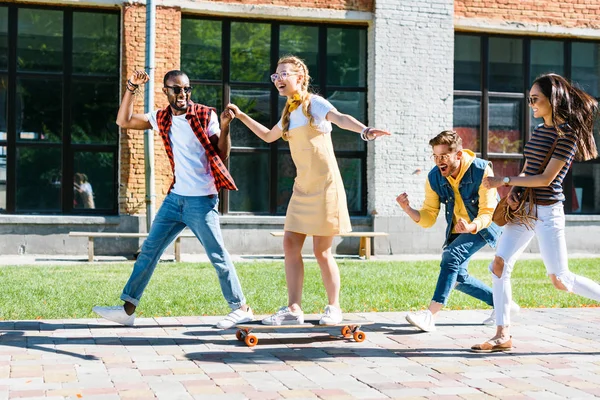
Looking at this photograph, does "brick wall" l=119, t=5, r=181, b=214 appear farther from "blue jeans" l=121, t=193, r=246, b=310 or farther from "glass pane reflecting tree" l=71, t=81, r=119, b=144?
"blue jeans" l=121, t=193, r=246, b=310

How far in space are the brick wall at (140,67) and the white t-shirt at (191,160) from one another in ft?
29.8

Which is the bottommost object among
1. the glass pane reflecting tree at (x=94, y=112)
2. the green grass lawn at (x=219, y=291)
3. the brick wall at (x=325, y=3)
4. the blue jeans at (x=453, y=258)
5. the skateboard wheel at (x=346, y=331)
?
the green grass lawn at (x=219, y=291)

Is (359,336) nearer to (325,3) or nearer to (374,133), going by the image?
(374,133)

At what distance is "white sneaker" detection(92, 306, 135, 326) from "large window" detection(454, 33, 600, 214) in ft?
39.7

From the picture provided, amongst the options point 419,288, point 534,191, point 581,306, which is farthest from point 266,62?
point 534,191

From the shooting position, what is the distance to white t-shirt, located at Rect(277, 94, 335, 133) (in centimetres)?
702

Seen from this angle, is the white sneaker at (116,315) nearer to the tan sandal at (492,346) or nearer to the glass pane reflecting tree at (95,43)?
the tan sandal at (492,346)

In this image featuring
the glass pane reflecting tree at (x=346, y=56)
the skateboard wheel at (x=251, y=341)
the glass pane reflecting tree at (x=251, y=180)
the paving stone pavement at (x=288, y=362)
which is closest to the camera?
the paving stone pavement at (x=288, y=362)

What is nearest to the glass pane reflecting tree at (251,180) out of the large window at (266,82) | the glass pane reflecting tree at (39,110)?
the large window at (266,82)

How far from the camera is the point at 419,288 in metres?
11.1

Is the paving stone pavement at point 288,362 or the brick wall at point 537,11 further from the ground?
the brick wall at point 537,11

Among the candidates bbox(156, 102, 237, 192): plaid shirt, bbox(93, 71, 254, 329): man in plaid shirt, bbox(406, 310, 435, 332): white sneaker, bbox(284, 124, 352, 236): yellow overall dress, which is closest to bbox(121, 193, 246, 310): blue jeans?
bbox(93, 71, 254, 329): man in plaid shirt

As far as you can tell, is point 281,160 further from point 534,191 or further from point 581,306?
point 534,191

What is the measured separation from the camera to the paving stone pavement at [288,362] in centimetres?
546
